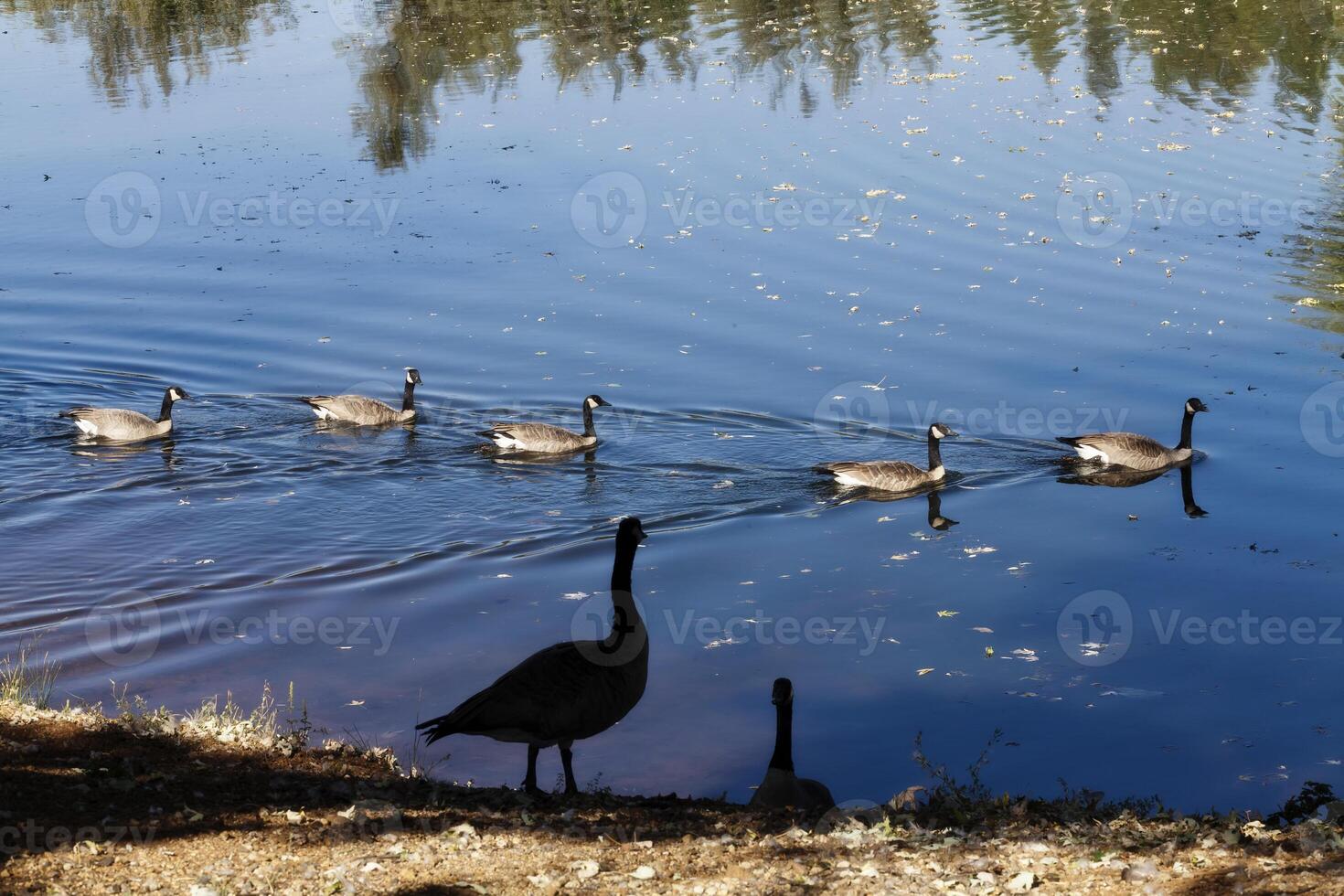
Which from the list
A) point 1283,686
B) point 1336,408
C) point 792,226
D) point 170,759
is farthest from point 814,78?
point 170,759

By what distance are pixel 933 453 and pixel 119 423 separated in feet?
34.6

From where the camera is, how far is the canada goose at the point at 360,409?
18781 millimetres

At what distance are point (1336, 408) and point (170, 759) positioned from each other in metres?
15.2

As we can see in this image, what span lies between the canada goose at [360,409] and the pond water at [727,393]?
0.87ft

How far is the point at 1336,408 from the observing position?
60.0ft

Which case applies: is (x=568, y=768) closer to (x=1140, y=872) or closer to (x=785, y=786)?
(x=785, y=786)

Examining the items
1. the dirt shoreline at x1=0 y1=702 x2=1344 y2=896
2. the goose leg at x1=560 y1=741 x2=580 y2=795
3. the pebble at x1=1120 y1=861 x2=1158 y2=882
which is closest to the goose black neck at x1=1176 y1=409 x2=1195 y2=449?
the dirt shoreline at x1=0 y1=702 x2=1344 y2=896

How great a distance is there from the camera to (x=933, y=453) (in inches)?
693

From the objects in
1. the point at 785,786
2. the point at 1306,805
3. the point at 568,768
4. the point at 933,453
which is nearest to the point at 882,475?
the point at 933,453

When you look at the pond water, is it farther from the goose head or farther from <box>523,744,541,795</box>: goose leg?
the goose head

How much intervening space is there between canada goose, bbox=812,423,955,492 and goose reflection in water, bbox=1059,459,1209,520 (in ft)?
5.64

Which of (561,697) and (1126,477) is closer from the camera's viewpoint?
(561,697)

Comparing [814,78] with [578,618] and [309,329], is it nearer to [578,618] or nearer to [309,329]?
[309,329]

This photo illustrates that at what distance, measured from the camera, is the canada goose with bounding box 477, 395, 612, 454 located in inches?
721
